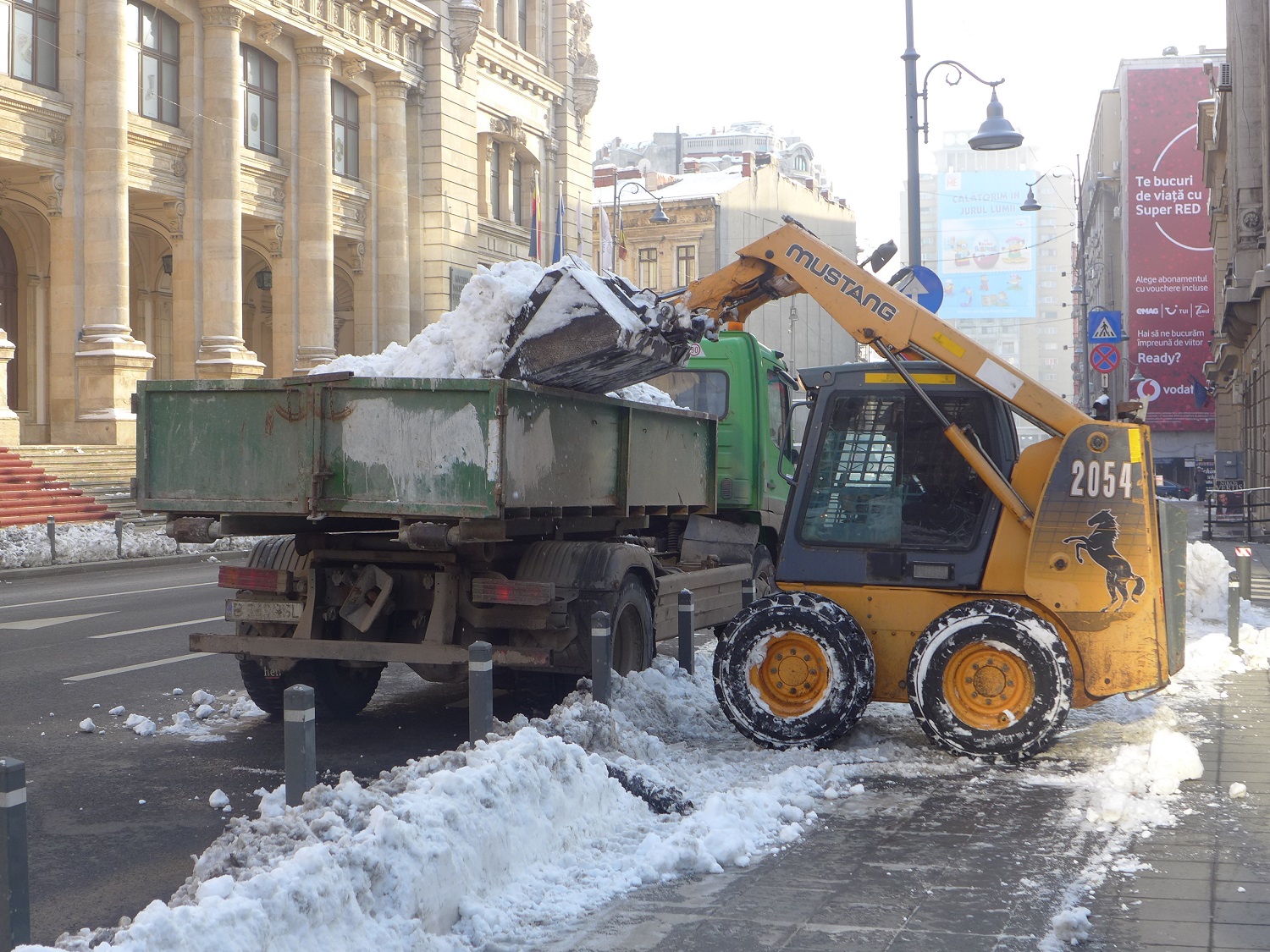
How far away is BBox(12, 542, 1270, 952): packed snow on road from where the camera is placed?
13.8 feet

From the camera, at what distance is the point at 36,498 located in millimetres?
24938

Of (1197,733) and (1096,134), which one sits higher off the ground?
(1096,134)

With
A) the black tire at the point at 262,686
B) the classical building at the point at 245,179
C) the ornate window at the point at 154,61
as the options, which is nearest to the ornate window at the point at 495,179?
the classical building at the point at 245,179

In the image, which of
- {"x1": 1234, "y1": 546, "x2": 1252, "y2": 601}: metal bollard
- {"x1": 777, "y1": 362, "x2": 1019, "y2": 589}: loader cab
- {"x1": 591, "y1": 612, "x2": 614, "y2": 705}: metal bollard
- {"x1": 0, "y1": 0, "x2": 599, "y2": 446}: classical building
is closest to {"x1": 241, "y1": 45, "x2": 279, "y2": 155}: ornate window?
{"x1": 0, "y1": 0, "x2": 599, "y2": 446}: classical building

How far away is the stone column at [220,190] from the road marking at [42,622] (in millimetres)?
19029

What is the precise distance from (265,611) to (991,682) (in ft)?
14.0

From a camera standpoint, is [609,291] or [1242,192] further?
[1242,192]

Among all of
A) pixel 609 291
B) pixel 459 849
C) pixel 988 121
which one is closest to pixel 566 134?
pixel 988 121

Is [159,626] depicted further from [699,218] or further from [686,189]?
[686,189]

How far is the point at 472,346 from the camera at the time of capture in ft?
26.3

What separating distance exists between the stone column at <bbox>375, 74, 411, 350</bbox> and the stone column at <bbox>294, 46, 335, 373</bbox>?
330cm

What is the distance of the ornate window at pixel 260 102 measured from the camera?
3525 cm

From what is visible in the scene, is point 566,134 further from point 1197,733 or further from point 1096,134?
point 1096,134

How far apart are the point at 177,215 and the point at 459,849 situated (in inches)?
1200
